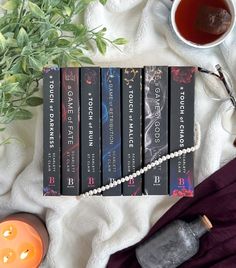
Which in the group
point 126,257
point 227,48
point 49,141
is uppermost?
point 227,48

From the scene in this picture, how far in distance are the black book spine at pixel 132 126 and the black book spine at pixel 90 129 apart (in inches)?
1.7

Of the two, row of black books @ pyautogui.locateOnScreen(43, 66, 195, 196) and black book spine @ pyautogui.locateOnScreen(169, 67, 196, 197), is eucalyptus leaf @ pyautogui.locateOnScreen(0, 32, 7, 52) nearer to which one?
row of black books @ pyautogui.locateOnScreen(43, 66, 195, 196)

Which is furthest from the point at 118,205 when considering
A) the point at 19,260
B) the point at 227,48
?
the point at 227,48

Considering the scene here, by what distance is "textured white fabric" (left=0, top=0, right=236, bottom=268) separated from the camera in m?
0.91

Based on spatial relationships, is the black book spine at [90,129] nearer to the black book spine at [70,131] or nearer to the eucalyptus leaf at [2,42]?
the black book spine at [70,131]

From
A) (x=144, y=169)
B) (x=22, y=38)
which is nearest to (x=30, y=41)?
(x=22, y=38)

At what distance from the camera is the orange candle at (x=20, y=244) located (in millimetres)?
886

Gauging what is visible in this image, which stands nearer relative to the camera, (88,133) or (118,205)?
(88,133)

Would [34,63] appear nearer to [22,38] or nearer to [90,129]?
[22,38]

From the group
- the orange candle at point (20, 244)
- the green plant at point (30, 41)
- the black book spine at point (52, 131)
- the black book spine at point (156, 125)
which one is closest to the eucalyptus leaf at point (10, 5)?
the green plant at point (30, 41)

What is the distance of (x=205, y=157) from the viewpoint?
35.7 inches

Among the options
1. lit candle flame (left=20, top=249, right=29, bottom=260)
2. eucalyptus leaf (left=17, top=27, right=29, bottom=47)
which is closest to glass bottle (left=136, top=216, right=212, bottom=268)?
lit candle flame (left=20, top=249, right=29, bottom=260)

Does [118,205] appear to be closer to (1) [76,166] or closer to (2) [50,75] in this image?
(1) [76,166]

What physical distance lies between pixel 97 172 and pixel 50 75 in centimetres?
18
